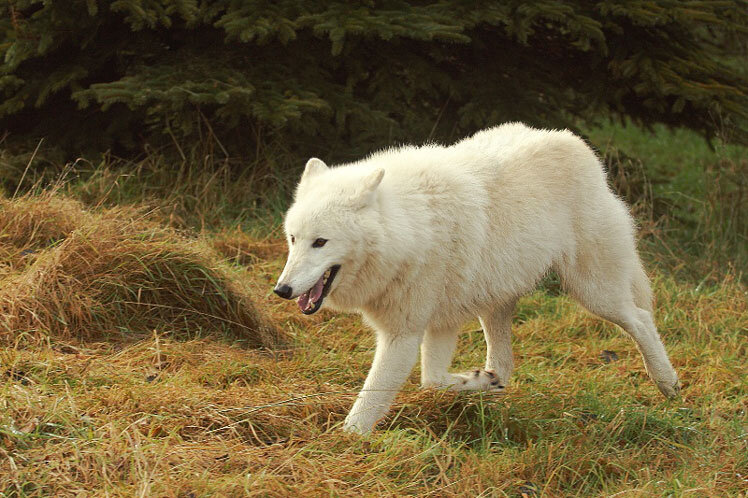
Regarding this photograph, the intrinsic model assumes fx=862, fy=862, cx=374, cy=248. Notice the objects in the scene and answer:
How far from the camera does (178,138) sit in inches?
282

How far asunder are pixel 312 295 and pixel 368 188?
1.82 feet

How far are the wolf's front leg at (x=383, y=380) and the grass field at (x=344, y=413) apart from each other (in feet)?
0.42

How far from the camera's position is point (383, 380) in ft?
13.0

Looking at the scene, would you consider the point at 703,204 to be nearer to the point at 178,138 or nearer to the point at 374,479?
the point at 178,138

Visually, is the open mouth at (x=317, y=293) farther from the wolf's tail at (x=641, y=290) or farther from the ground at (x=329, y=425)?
the wolf's tail at (x=641, y=290)

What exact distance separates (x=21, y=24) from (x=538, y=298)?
4.29 meters

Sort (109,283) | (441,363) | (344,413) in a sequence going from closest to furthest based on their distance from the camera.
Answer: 1. (344,413)
2. (441,363)
3. (109,283)

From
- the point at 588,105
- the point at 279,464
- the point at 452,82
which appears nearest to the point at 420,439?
the point at 279,464

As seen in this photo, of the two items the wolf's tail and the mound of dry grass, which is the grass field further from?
the wolf's tail

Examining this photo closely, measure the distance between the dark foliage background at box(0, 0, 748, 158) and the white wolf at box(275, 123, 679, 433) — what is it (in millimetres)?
1965

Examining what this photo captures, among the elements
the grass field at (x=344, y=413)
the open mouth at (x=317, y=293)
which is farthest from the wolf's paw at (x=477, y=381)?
the open mouth at (x=317, y=293)

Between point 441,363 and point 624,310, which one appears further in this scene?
point 624,310

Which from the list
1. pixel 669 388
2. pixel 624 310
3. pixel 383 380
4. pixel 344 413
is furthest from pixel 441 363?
pixel 669 388

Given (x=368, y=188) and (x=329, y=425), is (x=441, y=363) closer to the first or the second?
(x=329, y=425)
